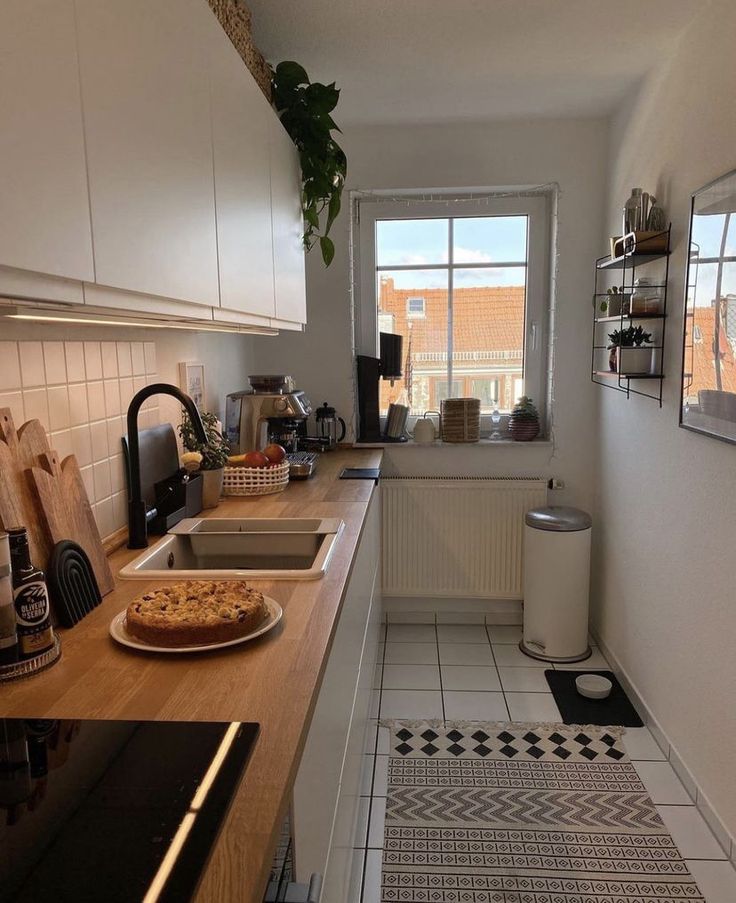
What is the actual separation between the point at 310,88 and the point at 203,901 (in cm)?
243

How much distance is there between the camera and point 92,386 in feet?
5.90

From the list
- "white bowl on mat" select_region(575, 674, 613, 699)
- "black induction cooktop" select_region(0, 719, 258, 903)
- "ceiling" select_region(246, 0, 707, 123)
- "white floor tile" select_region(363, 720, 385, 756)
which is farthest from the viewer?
"white bowl on mat" select_region(575, 674, 613, 699)

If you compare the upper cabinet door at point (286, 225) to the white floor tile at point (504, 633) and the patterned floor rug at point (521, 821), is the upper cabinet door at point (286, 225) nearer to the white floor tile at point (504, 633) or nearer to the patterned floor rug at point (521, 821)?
the patterned floor rug at point (521, 821)

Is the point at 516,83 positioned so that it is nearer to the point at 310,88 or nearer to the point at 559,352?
the point at 310,88

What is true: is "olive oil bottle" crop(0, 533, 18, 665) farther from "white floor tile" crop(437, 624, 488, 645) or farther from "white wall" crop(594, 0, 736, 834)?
A: "white floor tile" crop(437, 624, 488, 645)

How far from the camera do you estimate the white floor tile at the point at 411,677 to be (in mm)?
3018

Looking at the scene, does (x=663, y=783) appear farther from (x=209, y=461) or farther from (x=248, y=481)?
(x=209, y=461)

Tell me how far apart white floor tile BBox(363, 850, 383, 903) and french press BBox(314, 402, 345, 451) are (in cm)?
185

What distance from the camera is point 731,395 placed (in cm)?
189

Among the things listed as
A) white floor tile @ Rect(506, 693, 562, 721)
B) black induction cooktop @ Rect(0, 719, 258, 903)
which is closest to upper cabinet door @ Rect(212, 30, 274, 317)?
black induction cooktop @ Rect(0, 719, 258, 903)

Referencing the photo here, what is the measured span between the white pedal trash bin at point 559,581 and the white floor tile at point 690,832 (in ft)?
3.38

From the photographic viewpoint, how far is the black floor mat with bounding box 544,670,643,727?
2738 millimetres

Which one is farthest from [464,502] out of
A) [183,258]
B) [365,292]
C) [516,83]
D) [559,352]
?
[183,258]

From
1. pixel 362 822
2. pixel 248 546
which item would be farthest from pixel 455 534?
pixel 248 546
